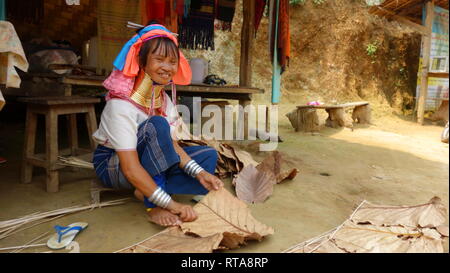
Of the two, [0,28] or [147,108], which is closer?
[0,28]

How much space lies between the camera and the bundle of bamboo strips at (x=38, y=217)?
178 cm

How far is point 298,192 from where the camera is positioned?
2600mm

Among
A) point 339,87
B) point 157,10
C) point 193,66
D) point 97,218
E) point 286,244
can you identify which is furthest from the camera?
point 339,87

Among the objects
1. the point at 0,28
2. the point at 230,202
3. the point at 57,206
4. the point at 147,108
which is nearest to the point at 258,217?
the point at 230,202

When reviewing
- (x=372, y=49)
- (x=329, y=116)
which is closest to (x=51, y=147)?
(x=329, y=116)

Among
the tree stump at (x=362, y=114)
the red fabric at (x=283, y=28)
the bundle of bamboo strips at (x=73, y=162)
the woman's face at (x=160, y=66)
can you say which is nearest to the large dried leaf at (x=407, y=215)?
the woman's face at (x=160, y=66)

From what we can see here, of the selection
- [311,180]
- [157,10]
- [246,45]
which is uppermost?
[157,10]

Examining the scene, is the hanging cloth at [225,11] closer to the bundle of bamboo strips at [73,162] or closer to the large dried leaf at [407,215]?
the bundle of bamboo strips at [73,162]

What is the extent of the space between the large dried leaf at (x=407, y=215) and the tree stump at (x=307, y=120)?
151 inches

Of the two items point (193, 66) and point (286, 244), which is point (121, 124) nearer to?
point (286, 244)

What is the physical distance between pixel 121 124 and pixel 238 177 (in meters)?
1.04

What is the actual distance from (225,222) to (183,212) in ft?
0.75

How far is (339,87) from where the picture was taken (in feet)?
32.9

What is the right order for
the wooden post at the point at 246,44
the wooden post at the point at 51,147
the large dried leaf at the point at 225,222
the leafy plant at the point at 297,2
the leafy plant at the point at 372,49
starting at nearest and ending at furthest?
the large dried leaf at the point at 225,222 → the wooden post at the point at 51,147 → the wooden post at the point at 246,44 → the leafy plant at the point at 372,49 → the leafy plant at the point at 297,2
